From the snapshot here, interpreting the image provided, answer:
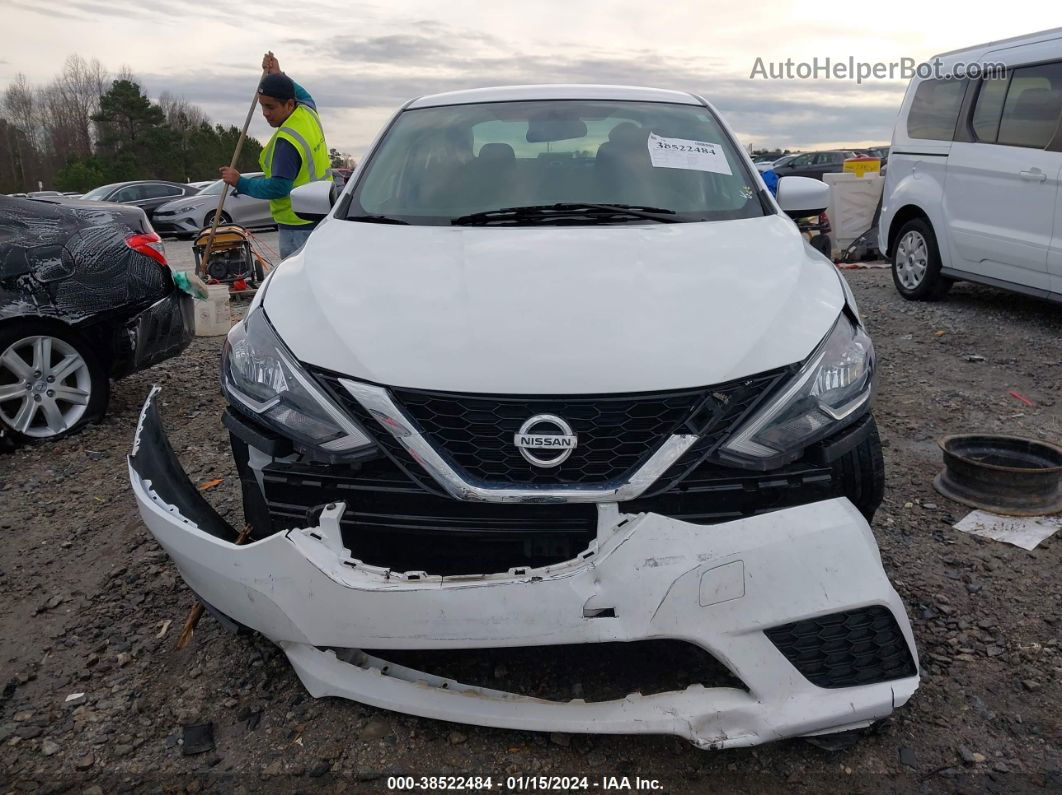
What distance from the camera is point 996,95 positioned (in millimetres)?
6594

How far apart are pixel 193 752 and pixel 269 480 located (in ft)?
2.27

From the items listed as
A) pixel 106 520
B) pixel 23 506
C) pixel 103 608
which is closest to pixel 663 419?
pixel 103 608

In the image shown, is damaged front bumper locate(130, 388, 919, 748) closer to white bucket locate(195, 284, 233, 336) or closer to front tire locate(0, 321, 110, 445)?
front tire locate(0, 321, 110, 445)

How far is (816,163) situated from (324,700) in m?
23.9

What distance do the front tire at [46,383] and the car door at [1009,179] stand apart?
6216 mm

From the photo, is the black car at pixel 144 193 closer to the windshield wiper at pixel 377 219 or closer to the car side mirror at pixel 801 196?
the windshield wiper at pixel 377 219

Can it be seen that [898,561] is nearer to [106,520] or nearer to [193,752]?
[193,752]

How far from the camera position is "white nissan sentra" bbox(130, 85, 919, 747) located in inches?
68.9

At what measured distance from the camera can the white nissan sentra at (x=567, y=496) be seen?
1750mm

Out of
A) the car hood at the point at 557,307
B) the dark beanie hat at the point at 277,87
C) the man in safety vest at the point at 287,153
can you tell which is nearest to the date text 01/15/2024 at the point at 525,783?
the car hood at the point at 557,307

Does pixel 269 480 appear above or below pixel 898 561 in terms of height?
above

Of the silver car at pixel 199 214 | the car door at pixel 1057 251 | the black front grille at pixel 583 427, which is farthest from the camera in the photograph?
the silver car at pixel 199 214

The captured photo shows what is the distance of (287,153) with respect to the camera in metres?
4.91

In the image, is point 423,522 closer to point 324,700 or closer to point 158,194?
point 324,700
